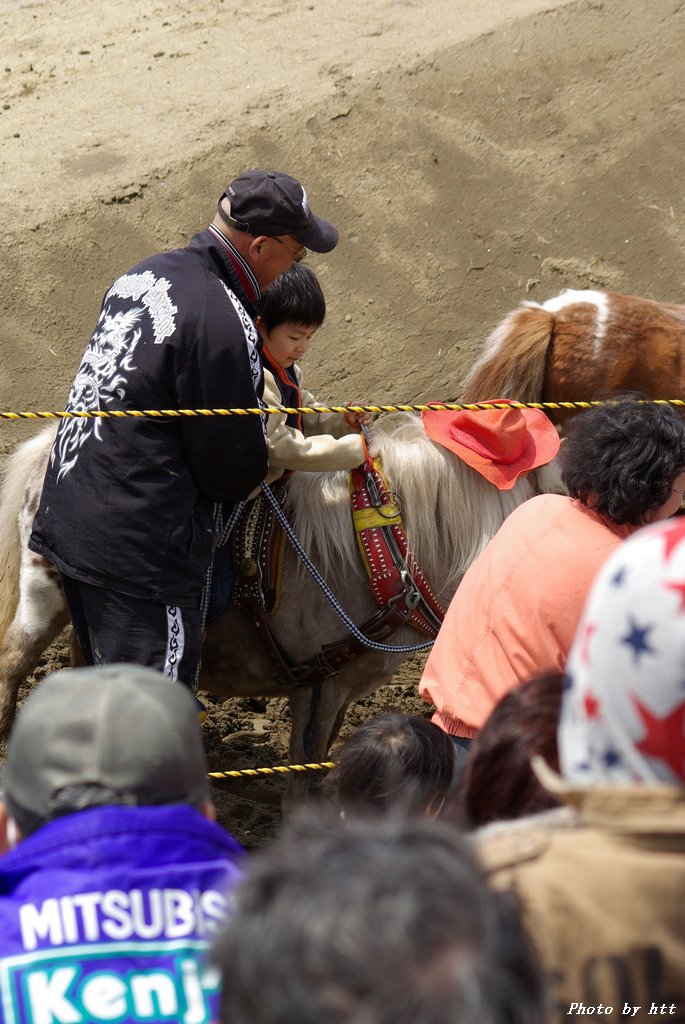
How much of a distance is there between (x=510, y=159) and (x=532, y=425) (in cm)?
488

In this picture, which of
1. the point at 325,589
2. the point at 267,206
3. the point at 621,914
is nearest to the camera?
the point at 621,914

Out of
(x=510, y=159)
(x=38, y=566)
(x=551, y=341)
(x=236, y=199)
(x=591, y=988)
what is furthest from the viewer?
(x=510, y=159)

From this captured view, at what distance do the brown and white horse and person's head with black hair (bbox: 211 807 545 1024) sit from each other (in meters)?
3.40

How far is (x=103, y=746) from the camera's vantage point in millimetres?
1322

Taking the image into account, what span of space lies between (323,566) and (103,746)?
95.9 inches

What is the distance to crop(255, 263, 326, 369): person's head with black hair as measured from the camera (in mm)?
3457

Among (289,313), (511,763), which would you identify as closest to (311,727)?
(289,313)

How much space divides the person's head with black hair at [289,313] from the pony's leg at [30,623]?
1.13 m

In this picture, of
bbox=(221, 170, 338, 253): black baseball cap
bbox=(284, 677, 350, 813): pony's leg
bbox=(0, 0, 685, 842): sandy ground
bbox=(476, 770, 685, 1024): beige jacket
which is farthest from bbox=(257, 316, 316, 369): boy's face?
bbox=(0, 0, 685, 842): sandy ground

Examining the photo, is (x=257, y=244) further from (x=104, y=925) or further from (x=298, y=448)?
(x=104, y=925)

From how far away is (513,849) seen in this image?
1.22m

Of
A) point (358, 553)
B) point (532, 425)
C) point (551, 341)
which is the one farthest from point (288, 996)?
point (551, 341)

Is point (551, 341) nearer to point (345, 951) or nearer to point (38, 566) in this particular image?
point (38, 566)

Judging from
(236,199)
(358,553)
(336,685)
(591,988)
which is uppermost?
(236,199)
